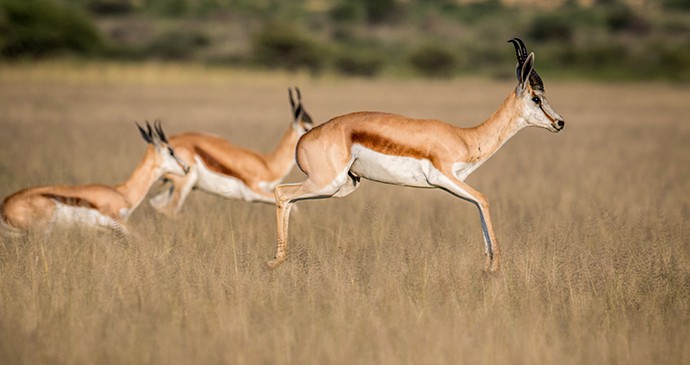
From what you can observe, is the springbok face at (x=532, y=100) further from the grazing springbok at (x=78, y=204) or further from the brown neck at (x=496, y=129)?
the grazing springbok at (x=78, y=204)

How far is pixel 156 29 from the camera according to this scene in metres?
68.8

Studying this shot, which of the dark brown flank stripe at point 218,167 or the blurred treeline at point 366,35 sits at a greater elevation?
the blurred treeline at point 366,35

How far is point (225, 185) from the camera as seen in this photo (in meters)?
8.98

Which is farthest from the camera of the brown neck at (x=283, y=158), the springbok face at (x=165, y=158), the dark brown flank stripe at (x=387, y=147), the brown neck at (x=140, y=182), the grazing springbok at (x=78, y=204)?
the brown neck at (x=283, y=158)

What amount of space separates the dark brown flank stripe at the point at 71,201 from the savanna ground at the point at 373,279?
0.74 feet

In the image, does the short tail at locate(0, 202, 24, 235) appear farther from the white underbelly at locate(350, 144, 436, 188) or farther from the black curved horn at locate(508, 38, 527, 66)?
the black curved horn at locate(508, 38, 527, 66)

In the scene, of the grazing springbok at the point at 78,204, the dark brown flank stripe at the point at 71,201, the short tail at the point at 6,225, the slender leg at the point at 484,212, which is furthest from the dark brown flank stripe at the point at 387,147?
the short tail at the point at 6,225

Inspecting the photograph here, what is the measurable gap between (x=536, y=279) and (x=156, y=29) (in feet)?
214

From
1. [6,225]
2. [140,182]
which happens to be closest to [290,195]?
[140,182]

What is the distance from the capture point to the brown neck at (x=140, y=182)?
8.28 metres

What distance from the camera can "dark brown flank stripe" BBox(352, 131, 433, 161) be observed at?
260 inches

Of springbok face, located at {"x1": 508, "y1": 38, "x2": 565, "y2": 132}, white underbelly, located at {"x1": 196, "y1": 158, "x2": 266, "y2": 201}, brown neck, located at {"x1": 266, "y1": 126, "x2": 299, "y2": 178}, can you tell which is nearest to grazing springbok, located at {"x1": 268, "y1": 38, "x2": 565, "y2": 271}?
springbok face, located at {"x1": 508, "y1": 38, "x2": 565, "y2": 132}

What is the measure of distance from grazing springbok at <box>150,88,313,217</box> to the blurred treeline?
35434mm

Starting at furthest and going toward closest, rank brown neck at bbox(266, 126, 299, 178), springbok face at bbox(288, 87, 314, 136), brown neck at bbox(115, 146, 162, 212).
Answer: springbok face at bbox(288, 87, 314, 136), brown neck at bbox(266, 126, 299, 178), brown neck at bbox(115, 146, 162, 212)
